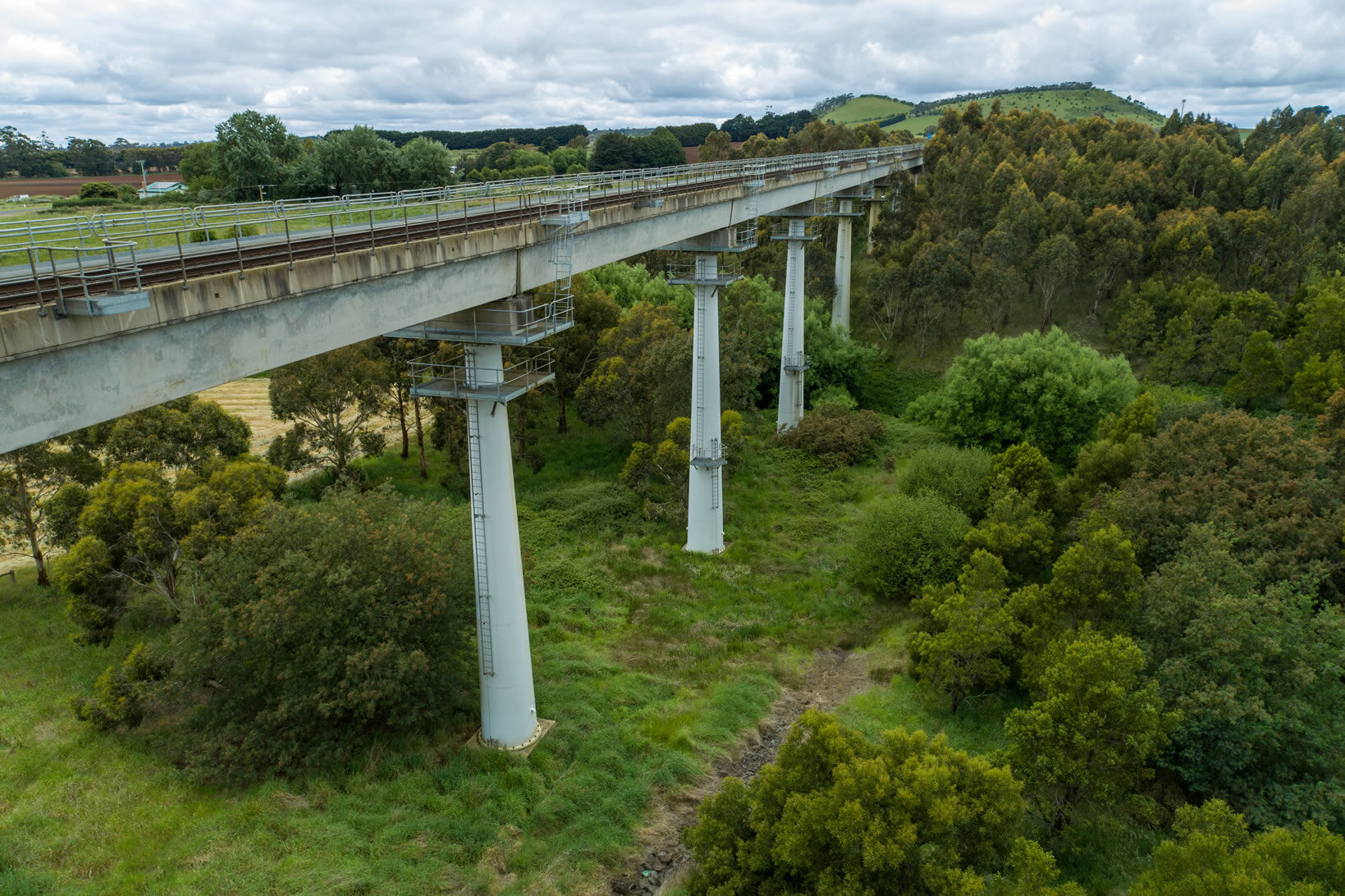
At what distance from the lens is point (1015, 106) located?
134250mm

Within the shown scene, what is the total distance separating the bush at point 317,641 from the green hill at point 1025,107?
13998 centimetres

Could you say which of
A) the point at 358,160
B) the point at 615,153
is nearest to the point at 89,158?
the point at 358,160

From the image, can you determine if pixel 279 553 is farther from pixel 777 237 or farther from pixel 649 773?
pixel 777 237

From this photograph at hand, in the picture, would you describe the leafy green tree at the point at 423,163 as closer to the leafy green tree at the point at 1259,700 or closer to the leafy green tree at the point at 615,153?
the leafy green tree at the point at 1259,700

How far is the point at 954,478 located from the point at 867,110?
596ft

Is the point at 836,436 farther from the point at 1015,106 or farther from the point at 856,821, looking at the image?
the point at 1015,106

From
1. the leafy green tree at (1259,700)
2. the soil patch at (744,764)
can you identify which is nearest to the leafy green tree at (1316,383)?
the leafy green tree at (1259,700)

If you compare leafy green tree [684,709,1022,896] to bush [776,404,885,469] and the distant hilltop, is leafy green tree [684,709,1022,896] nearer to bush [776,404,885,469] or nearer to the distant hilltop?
bush [776,404,885,469]

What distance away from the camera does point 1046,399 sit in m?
39.2

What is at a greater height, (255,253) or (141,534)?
(255,253)

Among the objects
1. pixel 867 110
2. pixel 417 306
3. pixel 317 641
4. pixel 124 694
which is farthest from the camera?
pixel 867 110

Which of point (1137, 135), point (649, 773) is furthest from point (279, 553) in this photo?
point (1137, 135)

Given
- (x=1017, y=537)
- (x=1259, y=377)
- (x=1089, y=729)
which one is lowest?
(x=1017, y=537)

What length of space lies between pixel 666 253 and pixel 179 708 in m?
51.0
